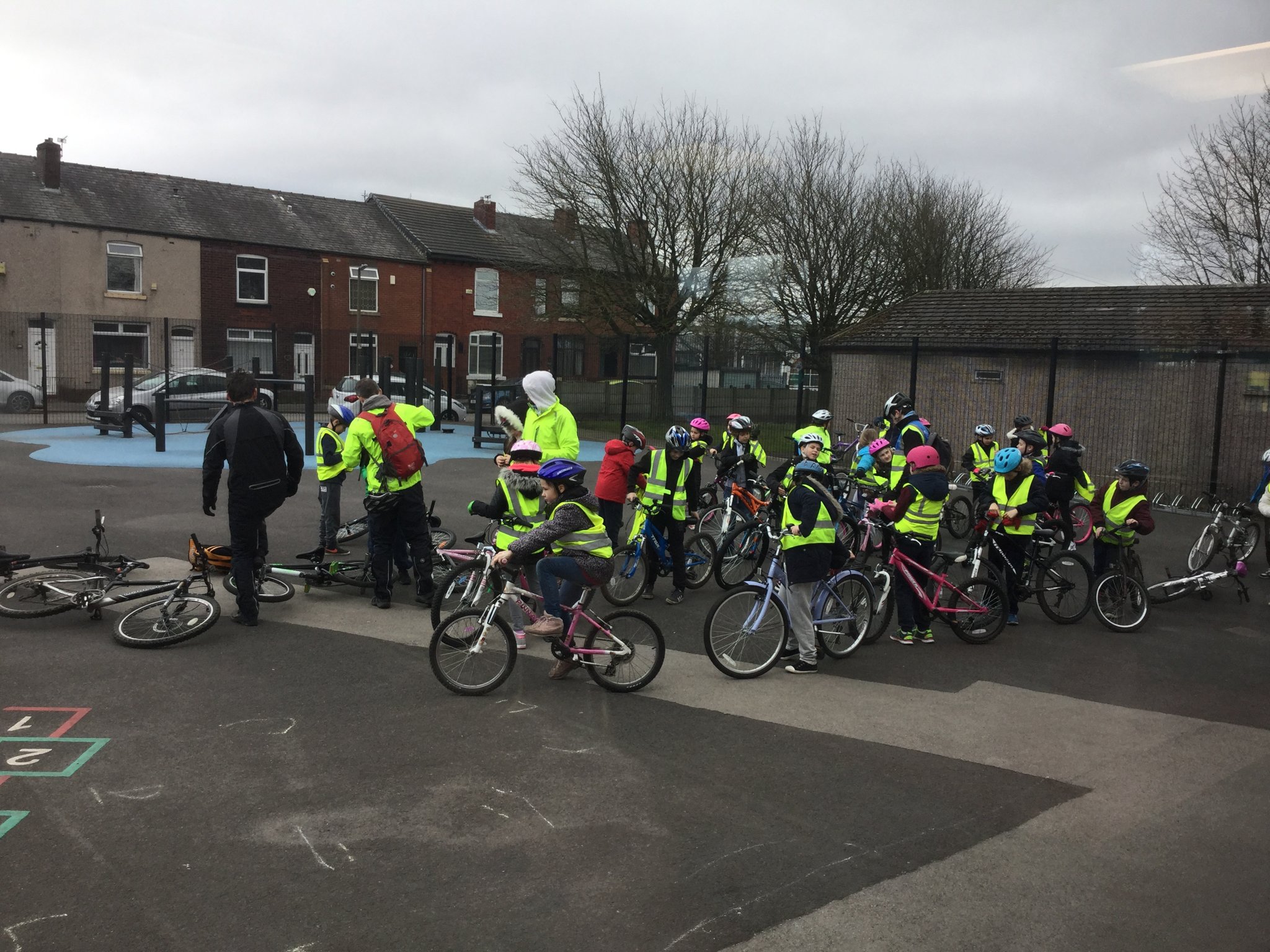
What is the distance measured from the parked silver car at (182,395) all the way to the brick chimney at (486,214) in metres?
23.2

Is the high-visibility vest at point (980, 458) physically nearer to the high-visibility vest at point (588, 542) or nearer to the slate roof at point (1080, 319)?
the high-visibility vest at point (588, 542)

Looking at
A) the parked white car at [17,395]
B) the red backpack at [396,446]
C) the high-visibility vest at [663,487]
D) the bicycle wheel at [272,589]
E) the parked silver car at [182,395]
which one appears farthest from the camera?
the parked white car at [17,395]

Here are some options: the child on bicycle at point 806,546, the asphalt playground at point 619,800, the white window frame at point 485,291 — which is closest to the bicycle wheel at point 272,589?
the asphalt playground at point 619,800

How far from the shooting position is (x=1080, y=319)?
76.2ft

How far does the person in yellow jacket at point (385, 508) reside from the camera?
30.0 feet

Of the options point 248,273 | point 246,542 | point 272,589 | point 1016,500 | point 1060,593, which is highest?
point 248,273

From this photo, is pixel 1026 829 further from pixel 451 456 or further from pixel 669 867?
pixel 451 456

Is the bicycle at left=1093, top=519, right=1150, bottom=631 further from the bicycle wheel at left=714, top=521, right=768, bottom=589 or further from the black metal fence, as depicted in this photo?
the black metal fence

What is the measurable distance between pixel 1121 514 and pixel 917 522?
9.19ft

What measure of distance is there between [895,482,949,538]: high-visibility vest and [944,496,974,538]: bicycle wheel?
557 cm

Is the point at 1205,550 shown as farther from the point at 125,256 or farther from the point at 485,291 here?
the point at 485,291

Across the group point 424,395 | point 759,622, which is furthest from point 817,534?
point 424,395

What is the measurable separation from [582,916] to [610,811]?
39.4 inches

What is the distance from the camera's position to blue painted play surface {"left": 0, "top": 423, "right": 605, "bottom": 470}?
18672 millimetres
